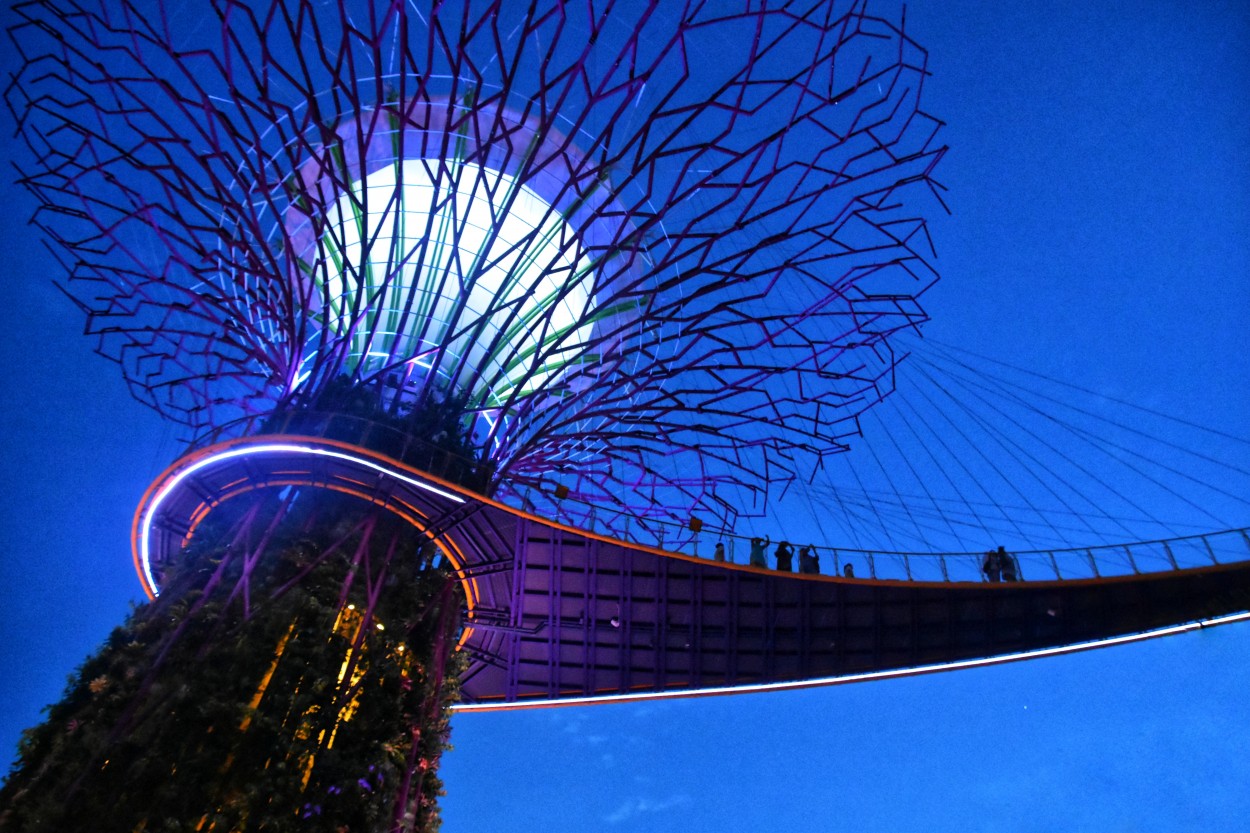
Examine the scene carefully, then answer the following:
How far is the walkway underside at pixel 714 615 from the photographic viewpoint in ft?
71.8

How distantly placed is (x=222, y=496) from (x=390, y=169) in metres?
11.5

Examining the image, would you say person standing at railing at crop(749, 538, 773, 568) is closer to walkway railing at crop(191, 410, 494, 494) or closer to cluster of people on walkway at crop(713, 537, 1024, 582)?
cluster of people on walkway at crop(713, 537, 1024, 582)

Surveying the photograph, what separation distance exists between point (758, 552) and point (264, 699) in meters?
13.7

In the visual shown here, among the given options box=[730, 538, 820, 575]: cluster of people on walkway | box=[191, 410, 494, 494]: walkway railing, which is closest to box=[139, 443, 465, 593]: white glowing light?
box=[191, 410, 494, 494]: walkway railing

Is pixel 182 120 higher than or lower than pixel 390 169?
higher

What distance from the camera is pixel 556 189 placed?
25.4 meters

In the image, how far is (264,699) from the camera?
50.8ft

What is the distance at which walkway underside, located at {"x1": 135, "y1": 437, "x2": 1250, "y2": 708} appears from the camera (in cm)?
2189

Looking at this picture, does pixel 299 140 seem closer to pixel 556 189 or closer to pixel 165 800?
pixel 556 189

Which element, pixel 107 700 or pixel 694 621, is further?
pixel 694 621

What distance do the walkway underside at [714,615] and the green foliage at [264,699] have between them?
2.95m

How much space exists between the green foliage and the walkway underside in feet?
9.68

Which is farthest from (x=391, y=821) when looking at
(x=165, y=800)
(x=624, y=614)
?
(x=624, y=614)

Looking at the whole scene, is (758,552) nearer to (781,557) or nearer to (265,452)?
(781,557)
